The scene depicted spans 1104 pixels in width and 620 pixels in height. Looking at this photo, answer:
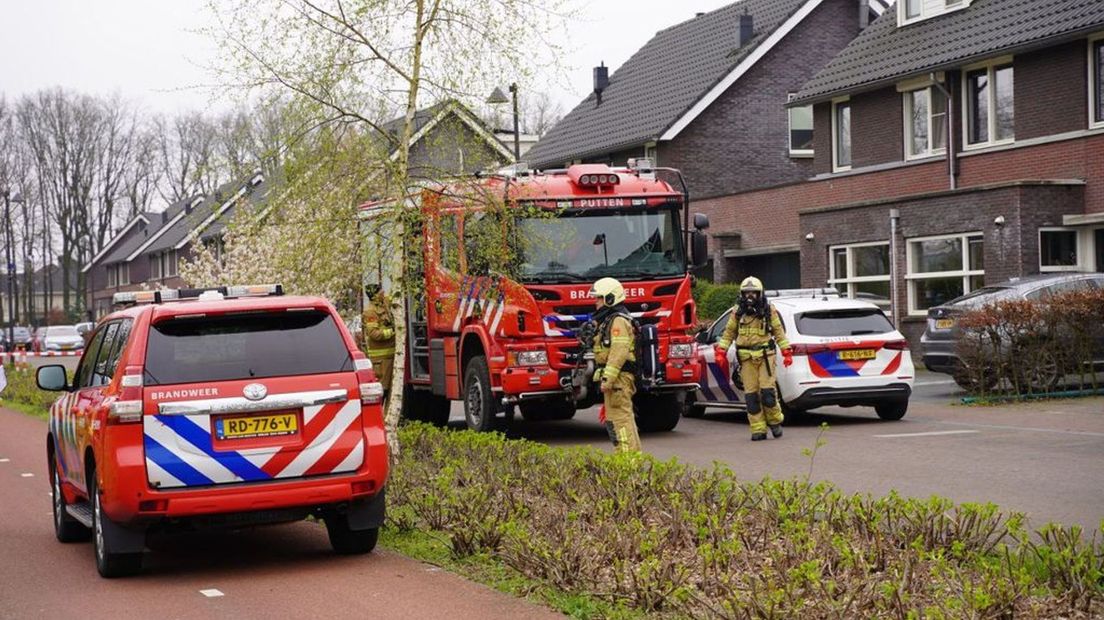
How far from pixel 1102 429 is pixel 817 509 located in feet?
28.0

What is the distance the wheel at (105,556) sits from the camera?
8930 mm

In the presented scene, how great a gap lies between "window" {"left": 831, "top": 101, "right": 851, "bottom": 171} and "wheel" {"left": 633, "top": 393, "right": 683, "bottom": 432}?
686 inches

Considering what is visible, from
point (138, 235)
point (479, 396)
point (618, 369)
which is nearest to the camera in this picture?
point (618, 369)

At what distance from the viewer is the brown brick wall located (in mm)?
27094

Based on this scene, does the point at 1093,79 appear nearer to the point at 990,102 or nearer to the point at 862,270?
the point at 990,102

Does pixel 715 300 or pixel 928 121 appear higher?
pixel 928 121

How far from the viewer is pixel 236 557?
32.6 ft

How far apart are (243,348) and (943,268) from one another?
69.5 ft

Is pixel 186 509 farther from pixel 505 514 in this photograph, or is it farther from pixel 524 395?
pixel 524 395

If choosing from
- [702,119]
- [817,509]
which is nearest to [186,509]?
[817,509]

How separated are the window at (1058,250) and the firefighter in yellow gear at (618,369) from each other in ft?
50.5

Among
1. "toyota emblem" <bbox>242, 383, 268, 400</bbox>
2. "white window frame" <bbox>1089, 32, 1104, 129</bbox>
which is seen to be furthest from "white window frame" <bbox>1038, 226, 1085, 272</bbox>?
"toyota emblem" <bbox>242, 383, 268, 400</bbox>

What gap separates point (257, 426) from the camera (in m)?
8.80

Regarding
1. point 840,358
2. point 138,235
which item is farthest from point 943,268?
point 138,235
